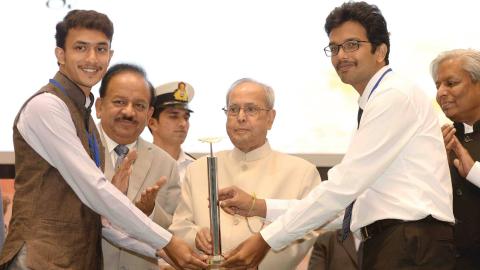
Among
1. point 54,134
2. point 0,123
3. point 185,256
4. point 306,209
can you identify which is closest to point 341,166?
point 306,209

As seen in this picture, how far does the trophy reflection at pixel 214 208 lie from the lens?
2.56 metres

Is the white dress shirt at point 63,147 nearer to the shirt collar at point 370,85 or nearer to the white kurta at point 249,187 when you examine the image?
the white kurta at point 249,187

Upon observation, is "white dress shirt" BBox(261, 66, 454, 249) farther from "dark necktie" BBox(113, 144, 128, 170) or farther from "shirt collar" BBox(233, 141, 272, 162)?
"dark necktie" BBox(113, 144, 128, 170)

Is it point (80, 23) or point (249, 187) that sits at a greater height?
point (80, 23)

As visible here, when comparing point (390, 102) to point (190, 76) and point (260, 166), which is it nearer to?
point (260, 166)

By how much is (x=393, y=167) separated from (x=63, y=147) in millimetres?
1055

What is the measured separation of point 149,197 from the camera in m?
3.03

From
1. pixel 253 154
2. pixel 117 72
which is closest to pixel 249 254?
pixel 253 154

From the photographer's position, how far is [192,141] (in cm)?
443

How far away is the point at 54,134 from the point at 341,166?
3.08ft

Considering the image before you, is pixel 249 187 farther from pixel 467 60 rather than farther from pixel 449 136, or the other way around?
pixel 467 60

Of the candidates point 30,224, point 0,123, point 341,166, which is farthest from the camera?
point 0,123

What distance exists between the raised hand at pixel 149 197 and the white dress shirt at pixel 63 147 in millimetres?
337

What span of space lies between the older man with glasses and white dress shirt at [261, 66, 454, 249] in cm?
56
